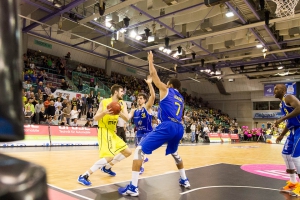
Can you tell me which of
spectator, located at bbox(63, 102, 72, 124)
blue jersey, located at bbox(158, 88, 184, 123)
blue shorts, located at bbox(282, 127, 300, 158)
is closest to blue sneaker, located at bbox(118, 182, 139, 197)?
blue jersey, located at bbox(158, 88, 184, 123)

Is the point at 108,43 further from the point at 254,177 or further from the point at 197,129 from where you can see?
the point at 254,177

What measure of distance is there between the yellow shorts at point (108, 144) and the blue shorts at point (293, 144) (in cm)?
294

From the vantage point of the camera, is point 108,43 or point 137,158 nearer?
point 137,158

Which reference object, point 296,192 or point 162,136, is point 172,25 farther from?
point 296,192

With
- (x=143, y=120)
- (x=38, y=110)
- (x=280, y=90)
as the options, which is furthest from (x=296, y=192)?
(x=38, y=110)

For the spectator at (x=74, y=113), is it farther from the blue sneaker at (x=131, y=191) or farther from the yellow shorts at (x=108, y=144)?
the blue sneaker at (x=131, y=191)

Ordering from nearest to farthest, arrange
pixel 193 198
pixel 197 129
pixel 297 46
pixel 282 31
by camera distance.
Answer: pixel 193 198 < pixel 282 31 < pixel 297 46 < pixel 197 129

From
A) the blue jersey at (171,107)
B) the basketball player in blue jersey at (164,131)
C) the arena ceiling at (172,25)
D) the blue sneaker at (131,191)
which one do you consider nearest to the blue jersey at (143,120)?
the basketball player in blue jersey at (164,131)

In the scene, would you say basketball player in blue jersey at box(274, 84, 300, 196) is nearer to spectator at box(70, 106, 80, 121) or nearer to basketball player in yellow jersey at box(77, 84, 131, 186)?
basketball player in yellow jersey at box(77, 84, 131, 186)

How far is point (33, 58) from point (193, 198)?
705 inches

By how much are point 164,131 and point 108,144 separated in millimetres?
1178

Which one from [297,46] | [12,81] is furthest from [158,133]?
[297,46]

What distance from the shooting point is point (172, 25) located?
16.6 metres

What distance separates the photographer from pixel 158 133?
4.11 m
